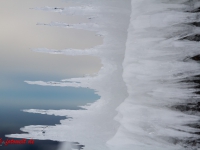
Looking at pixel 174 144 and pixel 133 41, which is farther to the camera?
pixel 133 41

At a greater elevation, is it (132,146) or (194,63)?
(194,63)

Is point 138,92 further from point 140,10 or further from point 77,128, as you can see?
point 77,128

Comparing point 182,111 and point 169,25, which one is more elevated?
point 169,25

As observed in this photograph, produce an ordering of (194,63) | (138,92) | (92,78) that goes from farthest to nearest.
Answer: (92,78), (138,92), (194,63)

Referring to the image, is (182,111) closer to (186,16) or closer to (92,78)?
(186,16)

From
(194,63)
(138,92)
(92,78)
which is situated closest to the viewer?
(194,63)

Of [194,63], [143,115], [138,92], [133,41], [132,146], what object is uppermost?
[133,41]

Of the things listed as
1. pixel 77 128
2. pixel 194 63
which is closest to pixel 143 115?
pixel 194 63

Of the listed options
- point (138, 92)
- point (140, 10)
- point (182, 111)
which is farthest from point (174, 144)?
Answer: point (140, 10)

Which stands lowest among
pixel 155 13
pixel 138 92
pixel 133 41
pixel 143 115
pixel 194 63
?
pixel 143 115
